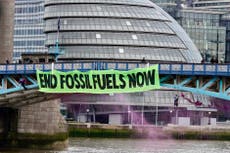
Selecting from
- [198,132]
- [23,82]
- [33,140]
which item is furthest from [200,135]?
[23,82]

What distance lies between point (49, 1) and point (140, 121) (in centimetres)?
2376

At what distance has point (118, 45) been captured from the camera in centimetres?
13262

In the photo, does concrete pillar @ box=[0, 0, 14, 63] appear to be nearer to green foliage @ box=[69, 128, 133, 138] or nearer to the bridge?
the bridge

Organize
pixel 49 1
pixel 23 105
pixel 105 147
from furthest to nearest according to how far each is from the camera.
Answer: pixel 49 1 → pixel 105 147 → pixel 23 105

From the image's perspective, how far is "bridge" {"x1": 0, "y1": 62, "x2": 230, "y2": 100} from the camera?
60.7 m

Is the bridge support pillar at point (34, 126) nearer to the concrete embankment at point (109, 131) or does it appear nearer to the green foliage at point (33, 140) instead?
the green foliage at point (33, 140)

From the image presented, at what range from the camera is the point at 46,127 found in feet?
265

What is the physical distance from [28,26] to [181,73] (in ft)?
405

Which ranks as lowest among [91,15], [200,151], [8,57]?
[200,151]

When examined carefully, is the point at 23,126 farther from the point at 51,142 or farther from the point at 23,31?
the point at 23,31

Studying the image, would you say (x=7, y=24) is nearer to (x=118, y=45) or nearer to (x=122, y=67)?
(x=122, y=67)

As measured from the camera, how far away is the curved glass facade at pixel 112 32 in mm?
132125

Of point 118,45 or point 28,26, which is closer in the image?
point 118,45

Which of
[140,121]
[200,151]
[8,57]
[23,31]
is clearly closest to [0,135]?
[8,57]
